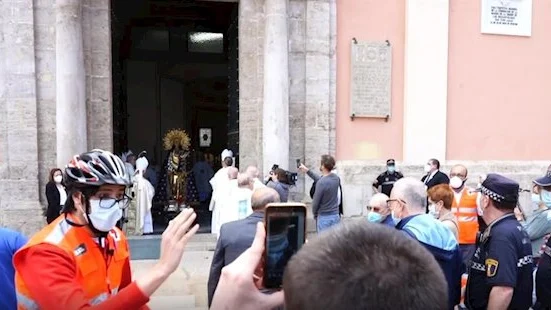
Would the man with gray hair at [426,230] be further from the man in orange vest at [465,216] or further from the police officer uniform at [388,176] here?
the police officer uniform at [388,176]

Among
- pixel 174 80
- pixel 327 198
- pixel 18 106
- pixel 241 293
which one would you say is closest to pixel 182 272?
pixel 327 198

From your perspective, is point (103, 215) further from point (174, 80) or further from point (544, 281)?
point (174, 80)

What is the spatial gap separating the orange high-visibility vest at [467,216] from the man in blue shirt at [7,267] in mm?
4187

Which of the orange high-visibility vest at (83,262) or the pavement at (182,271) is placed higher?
the orange high-visibility vest at (83,262)

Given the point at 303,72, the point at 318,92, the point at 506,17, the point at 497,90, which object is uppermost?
the point at 506,17

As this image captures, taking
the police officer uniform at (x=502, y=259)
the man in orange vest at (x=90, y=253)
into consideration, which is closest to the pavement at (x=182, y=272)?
the man in orange vest at (x=90, y=253)

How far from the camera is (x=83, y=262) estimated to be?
6.23 ft

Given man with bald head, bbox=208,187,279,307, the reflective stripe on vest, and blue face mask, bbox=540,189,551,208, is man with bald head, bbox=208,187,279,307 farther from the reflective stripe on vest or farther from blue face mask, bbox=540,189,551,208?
blue face mask, bbox=540,189,551,208

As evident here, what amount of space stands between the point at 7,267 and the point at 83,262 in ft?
1.92

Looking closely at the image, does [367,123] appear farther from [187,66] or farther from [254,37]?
[187,66]

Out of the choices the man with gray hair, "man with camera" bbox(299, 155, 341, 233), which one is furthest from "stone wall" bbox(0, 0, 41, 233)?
the man with gray hair

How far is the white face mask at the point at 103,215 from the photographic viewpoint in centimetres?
206

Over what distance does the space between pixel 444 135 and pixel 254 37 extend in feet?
14.2

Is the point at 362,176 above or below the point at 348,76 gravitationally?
below
